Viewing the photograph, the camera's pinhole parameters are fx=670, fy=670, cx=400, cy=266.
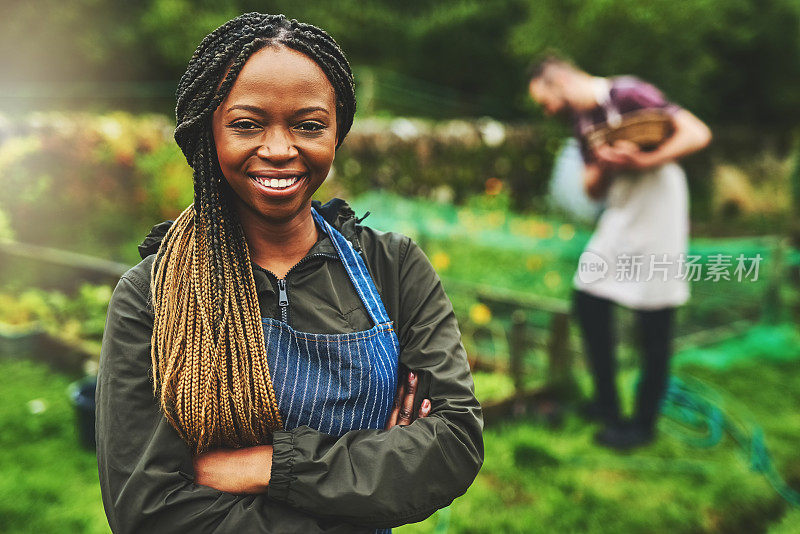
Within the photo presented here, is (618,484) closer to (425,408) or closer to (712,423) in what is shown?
(712,423)

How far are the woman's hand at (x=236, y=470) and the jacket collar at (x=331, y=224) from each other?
459 mm

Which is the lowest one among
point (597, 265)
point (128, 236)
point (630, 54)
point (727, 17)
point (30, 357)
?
point (30, 357)

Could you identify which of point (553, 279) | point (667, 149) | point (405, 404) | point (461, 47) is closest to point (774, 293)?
point (553, 279)

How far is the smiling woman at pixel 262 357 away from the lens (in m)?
1.32

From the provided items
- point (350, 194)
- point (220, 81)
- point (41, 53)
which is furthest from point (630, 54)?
point (41, 53)

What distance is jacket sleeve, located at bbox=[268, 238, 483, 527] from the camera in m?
1.33

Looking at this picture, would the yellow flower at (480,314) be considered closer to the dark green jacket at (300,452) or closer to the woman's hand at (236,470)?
the dark green jacket at (300,452)

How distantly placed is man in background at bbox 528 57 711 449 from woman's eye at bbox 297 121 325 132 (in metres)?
2.68

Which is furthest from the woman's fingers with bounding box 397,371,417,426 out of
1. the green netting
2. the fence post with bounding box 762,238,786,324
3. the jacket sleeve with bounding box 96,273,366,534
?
the fence post with bounding box 762,238,786,324

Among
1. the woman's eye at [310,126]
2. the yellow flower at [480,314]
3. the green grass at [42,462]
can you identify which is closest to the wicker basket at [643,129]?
the yellow flower at [480,314]

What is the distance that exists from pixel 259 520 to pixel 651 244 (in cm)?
321

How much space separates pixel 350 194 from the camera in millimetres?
6746

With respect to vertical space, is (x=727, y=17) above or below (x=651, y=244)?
above

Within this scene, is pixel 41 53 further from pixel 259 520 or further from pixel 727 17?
pixel 259 520
